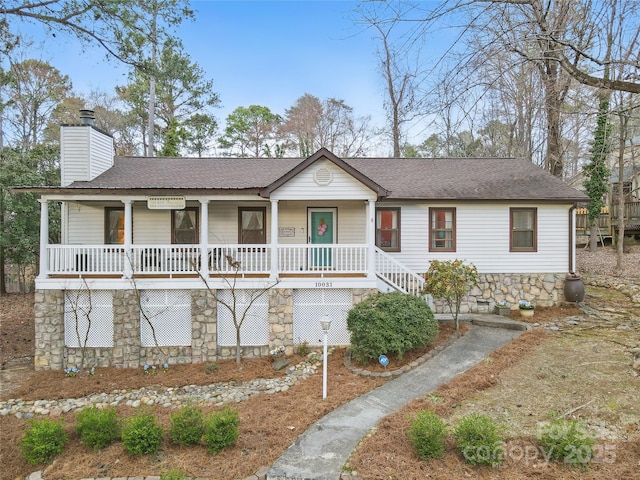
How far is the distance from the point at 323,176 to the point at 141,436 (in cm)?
686

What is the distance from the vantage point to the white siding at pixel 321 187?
9.35 meters

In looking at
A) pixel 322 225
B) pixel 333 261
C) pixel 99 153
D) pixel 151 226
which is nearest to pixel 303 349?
pixel 333 261

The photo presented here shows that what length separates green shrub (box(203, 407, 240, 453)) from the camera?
4934 millimetres

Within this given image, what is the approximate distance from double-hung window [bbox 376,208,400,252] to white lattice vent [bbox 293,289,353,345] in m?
2.75

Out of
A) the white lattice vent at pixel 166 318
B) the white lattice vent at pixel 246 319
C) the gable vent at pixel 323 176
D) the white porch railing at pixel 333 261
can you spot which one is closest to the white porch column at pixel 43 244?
the white lattice vent at pixel 166 318

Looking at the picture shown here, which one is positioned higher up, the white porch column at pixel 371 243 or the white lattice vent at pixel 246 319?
the white porch column at pixel 371 243

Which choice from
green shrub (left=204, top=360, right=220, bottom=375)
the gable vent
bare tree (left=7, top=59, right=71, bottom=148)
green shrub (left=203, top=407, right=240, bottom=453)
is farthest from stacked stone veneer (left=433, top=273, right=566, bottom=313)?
bare tree (left=7, top=59, right=71, bottom=148)

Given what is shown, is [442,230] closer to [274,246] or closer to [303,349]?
[274,246]

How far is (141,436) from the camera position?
4.96 meters

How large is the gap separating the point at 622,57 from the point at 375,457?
297 inches

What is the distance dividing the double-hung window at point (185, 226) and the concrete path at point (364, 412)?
752 centimetres

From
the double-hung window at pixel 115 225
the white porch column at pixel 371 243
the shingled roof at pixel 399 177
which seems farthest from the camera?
the double-hung window at pixel 115 225

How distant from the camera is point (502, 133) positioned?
74.5ft

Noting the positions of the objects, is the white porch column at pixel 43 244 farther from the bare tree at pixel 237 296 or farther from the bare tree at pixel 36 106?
the bare tree at pixel 36 106
